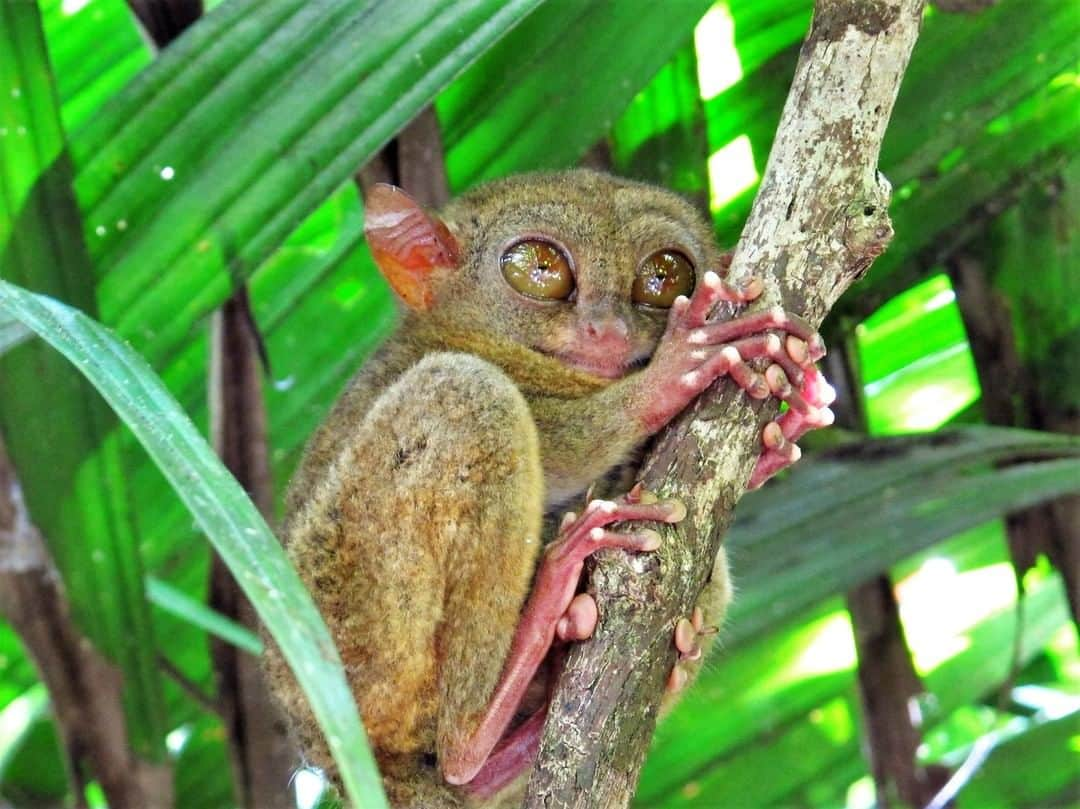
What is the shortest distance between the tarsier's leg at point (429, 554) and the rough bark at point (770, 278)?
283mm

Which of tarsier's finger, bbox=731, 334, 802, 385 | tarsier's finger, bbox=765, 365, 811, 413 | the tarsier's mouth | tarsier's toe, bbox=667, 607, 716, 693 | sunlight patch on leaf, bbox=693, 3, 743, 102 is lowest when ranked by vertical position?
tarsier's toe, bbox=667, 607, 716, 693

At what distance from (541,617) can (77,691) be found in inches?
53.3

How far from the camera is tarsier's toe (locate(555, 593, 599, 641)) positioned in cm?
225

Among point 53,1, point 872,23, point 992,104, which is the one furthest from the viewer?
point 53,1

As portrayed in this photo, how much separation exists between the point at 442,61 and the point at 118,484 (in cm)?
118

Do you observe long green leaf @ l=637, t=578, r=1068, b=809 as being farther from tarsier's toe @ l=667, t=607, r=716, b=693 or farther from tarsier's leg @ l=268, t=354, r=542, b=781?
tarsier's leg @ l=268, t=354, r=542, b=781

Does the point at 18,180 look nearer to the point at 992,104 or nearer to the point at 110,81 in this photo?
the point at 110,81

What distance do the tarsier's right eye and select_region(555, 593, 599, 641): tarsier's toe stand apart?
2.89 feet

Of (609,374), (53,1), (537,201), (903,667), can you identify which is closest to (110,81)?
(53,1)

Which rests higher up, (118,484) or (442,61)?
(442,61)

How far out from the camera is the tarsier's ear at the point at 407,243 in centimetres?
313

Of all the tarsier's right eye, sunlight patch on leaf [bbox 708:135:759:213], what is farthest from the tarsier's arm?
sunlight patch on leaf [bbox 708:135:759:213]

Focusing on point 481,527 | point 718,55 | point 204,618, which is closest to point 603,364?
point 481,527

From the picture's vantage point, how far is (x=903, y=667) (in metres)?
3.96
